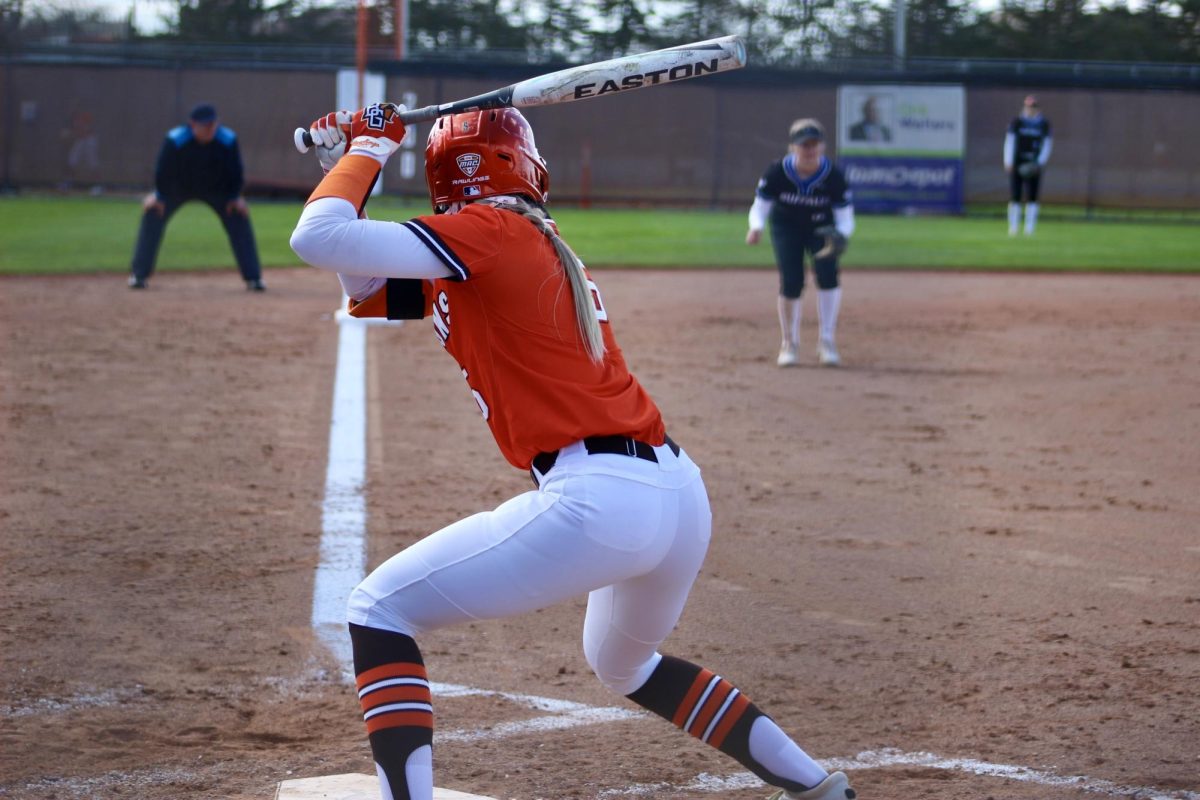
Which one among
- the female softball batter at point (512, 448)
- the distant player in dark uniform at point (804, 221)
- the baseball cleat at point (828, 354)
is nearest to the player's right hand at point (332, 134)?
the female softball batter at point (512, 448)

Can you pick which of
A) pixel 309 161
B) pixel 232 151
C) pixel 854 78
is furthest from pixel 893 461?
pixel 309 161

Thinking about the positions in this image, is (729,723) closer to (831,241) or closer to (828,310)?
(831,241)

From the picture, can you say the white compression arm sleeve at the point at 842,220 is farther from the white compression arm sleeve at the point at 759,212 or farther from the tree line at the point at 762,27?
the tree line at the point at 762,27

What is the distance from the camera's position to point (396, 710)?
299 cm

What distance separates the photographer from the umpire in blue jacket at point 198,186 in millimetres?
14430

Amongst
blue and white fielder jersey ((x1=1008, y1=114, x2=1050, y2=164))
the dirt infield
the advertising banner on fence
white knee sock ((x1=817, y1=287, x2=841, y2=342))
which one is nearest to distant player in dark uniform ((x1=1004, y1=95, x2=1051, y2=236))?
blue and white fielder jersey ((x1=1008, y1=114, x2=1050, y2=164))

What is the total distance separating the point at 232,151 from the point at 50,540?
31.3 ft

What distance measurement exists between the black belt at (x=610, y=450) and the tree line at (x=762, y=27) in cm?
4061

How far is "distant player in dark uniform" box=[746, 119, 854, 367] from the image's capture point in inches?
415

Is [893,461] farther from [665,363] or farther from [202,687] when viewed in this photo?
[202,687]

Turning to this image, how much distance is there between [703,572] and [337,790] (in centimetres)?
246

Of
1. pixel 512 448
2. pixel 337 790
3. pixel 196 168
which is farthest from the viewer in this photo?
pixel 196 168

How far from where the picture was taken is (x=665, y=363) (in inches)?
428

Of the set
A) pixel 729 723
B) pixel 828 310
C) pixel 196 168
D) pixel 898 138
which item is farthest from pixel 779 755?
pixel 898 138
